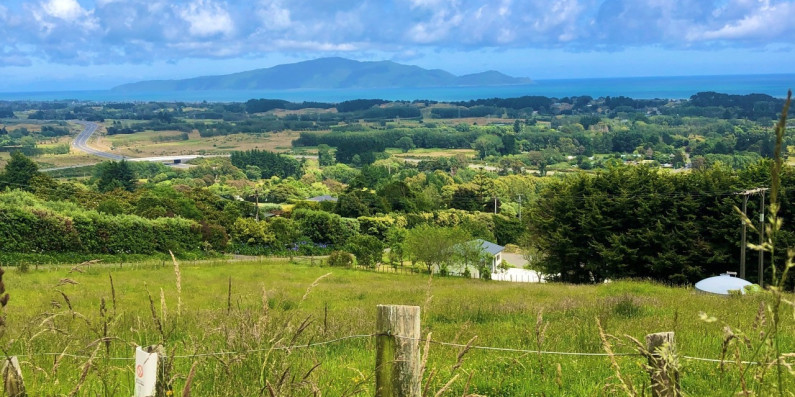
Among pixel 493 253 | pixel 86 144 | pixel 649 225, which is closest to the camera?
pixel 649 225

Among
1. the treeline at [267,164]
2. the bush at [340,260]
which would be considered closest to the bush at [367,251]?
the bush at [340,260]

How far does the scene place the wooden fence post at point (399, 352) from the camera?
2.99m

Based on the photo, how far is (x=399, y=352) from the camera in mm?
2996

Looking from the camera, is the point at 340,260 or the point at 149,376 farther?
the point at 340,260

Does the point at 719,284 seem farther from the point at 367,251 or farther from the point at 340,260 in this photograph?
the point at 367,251

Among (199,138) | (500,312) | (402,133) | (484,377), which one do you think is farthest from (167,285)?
(199,138)

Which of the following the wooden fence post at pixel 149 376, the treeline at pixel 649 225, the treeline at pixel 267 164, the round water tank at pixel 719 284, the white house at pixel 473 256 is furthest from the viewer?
the treeline at pixel 267 164

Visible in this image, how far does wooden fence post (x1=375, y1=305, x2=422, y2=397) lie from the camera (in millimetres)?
2992

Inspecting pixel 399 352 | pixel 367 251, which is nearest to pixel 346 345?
pixel 399 352

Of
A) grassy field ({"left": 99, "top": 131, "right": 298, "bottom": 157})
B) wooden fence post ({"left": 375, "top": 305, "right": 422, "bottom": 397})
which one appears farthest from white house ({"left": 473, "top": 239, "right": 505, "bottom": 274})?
grassy field ({"left": 99, "top": 131, "right": 298, "bottom": 157})

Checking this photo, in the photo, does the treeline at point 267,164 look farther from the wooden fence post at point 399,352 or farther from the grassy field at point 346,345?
the wooden fence post at point 399,352

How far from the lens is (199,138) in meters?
175

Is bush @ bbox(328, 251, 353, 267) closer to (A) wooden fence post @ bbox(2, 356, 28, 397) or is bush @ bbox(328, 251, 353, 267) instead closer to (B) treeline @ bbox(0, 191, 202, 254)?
(B) treeline @ bbox(0, 191, 202, 254)

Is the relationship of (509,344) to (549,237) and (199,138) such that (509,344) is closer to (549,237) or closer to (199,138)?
(549,237)
